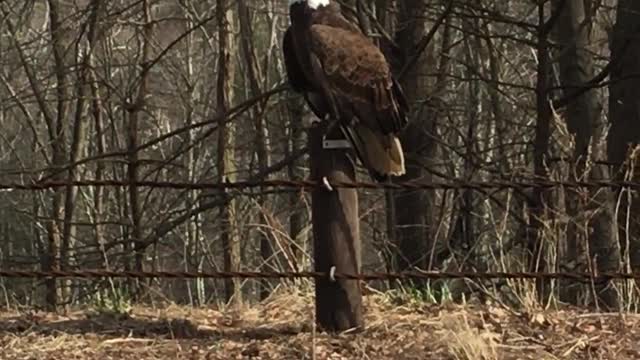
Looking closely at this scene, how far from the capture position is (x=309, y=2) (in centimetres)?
575

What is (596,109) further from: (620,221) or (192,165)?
(192,165)

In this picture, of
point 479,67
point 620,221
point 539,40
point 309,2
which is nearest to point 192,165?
point 479,67

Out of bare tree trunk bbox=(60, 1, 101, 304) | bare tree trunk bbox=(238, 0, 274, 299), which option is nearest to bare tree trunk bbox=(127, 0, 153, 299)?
bare tree trunk bbox=(60, 1, 101, 304)

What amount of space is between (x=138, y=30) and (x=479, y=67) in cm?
395

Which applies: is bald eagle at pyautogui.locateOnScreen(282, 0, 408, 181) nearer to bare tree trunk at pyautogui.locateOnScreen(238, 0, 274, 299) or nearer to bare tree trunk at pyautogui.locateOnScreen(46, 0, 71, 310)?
bare tree trunk at pyautogui.locateOnScreen(46, 0, 71, 310)

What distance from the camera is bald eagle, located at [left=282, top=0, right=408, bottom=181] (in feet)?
18.1

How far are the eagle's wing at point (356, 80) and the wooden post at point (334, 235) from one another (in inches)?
15.4

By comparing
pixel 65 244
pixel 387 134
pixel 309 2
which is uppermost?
pixel 309 2

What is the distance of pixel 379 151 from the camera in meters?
5.52

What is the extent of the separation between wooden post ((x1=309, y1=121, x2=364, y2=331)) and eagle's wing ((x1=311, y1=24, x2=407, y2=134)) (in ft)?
1.28

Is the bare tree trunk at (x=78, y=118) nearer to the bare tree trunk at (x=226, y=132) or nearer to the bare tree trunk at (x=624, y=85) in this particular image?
the bare tree trunk at (x=226, y=132)

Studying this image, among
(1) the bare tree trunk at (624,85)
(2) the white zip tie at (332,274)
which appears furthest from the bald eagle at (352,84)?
(1) the bare tree trunk at (624,85)

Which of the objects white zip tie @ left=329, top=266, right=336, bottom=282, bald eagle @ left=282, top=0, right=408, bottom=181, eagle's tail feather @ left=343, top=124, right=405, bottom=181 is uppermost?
bald eagle @ left=282, top=0, right=408, bottom=181

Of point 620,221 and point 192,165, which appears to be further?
point 192,165
